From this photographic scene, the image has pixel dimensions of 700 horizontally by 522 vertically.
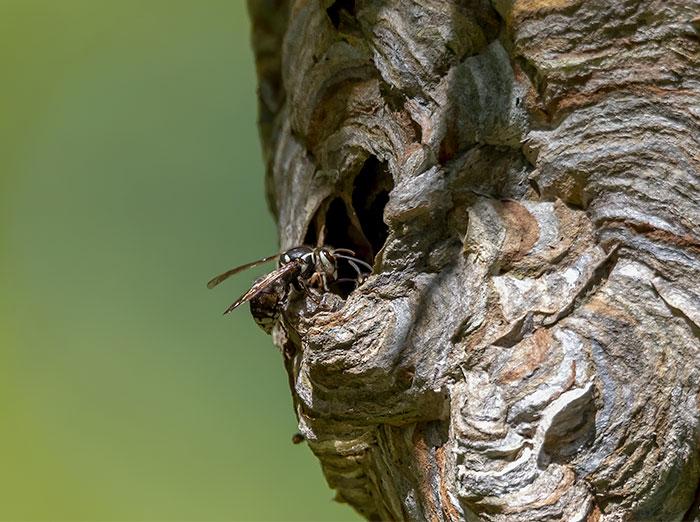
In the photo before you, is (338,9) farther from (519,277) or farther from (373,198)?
(519,277)

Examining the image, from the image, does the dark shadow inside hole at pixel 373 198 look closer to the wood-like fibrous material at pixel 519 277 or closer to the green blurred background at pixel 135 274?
the wood-like fibrous material at pixel 519 277

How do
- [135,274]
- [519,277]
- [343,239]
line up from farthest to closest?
[135,274] < [343,239] < [519,277]

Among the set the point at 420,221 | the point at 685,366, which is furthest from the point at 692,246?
the point at 420,221

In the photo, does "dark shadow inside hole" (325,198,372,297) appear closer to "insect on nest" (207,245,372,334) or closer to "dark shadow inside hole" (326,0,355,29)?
"insect on nest" (207,245,372,334)

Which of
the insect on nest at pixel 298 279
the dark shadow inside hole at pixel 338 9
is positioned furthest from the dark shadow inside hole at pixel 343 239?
the dark shadow inside hole at pixel 338 9

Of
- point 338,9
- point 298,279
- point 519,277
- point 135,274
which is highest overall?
point 338,9

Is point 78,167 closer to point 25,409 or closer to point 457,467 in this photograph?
point 25,409

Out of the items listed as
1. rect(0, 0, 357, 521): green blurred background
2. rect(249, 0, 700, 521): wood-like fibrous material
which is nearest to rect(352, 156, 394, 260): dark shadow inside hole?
rect(249, 0, 700, 521): wood-like fibrous material

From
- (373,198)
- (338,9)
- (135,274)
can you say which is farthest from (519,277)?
(135,274)
